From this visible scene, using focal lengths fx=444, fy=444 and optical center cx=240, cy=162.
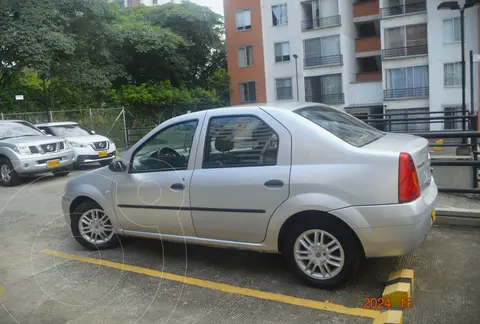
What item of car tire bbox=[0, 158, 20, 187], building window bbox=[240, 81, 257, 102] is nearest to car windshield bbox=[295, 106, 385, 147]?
car tire bbox=[0, 158, 20, 187]

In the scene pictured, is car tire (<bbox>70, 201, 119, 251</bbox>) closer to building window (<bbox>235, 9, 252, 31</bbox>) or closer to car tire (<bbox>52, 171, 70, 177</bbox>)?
car tire (<bbox>52, 171, 70, 177</bbox>)

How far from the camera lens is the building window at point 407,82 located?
28.4 m

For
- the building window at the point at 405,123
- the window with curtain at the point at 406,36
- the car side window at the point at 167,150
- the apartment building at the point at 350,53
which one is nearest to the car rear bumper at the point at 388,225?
the car side window at the point at 167,150

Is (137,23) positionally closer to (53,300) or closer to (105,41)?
(105,41)

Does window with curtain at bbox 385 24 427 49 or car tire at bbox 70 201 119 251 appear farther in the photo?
window with curtain at bbox 385 24 427 49

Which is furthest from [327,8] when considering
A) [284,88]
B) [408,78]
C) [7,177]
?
[7,177]

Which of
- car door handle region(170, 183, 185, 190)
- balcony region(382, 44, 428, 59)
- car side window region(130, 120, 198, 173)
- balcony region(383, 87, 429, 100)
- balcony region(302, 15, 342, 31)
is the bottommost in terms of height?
car door handle region(170, 183, 185, 190)

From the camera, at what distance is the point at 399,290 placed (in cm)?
339

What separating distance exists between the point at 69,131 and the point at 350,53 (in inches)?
922

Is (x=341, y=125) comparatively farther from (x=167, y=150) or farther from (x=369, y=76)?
(x=369, y=76)

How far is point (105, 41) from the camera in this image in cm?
2612

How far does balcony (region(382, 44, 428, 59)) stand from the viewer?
28.5m

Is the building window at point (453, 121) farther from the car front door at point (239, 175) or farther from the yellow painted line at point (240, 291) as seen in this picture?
the yellow painted line at point (240, 291)

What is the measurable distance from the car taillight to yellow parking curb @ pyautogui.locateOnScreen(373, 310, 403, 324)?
2.71ft
